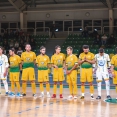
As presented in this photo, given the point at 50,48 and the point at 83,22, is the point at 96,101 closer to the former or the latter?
the point at 50,48

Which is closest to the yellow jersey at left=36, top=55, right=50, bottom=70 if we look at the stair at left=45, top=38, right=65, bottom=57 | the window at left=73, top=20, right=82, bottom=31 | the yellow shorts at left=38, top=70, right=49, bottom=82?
the yellow shorts at left=38, top=70, right=49, bottom=82

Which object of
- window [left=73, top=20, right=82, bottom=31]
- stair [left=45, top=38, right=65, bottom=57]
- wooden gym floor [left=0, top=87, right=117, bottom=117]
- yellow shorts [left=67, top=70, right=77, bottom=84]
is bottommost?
wooden gym floor [left=0, top=87, right=117, bottom=117]

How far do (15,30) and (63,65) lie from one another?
2150cm

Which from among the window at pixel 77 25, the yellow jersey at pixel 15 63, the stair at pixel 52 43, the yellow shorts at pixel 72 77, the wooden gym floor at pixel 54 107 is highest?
the window at pixel 77 25

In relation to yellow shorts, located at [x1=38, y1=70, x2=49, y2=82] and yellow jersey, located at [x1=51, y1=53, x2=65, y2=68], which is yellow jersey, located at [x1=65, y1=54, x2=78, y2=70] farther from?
yellow shorts, located at [x1=38, y1=70, x2=49, y2=82]

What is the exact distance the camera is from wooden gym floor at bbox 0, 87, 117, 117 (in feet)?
36.4

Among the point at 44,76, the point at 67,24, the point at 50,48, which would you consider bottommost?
the point at 44,76

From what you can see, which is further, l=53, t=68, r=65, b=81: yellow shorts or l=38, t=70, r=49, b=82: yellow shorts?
l=38, t=70, r=49, b=82: yellow shorts

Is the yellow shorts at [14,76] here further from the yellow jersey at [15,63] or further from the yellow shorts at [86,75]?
the yellow shorts at [86,75]

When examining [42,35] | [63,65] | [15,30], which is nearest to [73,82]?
[63,65]

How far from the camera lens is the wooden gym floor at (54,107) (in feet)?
36.4

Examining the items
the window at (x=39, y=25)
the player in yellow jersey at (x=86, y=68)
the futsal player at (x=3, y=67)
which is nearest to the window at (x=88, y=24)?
the window at (x=39, y=25)

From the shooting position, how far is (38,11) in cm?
3497

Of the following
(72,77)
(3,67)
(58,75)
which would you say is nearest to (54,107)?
(72,77)
